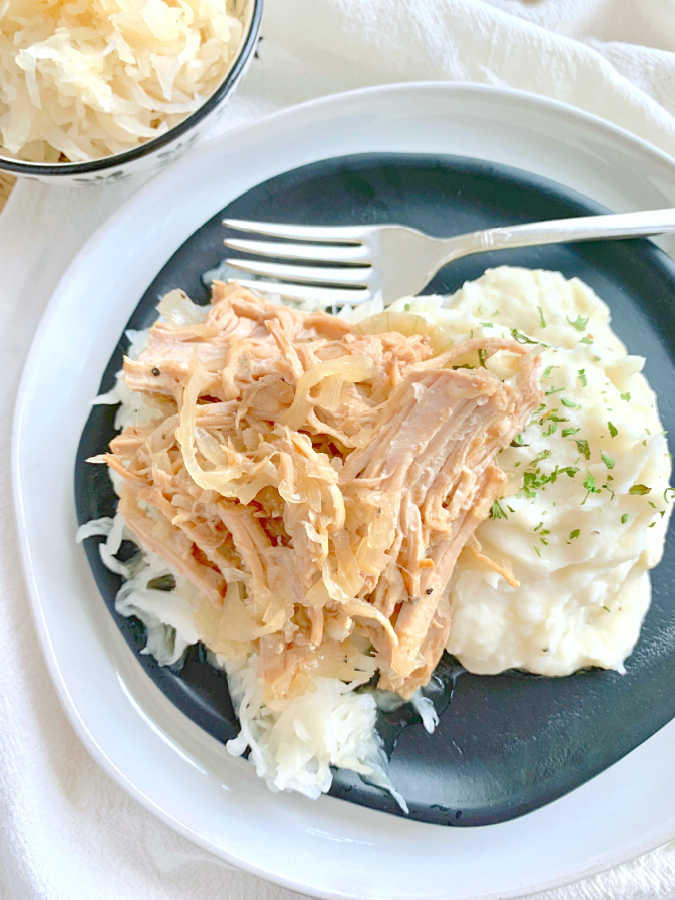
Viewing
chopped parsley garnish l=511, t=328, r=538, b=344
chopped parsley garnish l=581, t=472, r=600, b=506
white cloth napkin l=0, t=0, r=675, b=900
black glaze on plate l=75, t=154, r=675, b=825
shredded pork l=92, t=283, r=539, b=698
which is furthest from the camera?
white cloth napkin l=0, t=0, r=675, b=900

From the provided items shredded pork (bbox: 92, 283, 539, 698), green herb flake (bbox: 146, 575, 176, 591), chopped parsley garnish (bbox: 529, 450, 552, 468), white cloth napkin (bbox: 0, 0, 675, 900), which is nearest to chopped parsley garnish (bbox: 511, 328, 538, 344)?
shredded pork (bbox: 92, 283, 539, 698)

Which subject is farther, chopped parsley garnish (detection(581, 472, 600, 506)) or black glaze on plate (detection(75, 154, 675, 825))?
black glaze on plate (detection(75, 154, 675, 825))

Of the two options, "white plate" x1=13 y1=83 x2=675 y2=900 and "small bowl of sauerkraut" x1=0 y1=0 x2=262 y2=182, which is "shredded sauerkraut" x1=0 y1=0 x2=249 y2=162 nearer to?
"small bowl of sauerkraut" x1=0 y1=0 x2=262 y2=182

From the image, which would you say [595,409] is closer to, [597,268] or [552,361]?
[552,361]

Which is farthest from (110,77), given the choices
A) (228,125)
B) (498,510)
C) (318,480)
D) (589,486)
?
(589,486)

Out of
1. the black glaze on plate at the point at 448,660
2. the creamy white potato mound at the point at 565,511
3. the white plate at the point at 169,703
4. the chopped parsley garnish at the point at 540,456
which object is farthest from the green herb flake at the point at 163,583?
the chopped parsley garnish at the point at 540,456

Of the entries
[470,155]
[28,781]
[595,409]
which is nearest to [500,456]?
[595,409]
